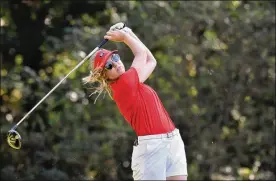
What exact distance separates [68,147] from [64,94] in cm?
60

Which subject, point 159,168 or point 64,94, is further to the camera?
point 64,94

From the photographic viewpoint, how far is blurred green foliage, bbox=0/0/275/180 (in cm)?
920

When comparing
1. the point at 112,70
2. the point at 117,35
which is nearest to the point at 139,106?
the point at 112,70

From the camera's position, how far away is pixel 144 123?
5.19 m

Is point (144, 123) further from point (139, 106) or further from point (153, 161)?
point (153, 161)

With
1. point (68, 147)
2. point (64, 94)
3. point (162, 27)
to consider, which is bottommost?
point (68, 147)

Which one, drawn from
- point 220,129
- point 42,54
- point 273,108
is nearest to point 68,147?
point 42,54

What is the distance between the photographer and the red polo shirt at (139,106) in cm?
519

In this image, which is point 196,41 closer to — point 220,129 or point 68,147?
point 220,129

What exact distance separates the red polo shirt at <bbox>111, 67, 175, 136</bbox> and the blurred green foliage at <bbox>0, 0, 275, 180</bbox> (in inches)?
154

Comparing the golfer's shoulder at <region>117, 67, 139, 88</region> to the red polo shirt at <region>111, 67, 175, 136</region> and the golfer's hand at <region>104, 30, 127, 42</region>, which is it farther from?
the golfer's hand at <region>104, 30, 127, 42</region>

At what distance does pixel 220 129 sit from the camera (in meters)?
9.65

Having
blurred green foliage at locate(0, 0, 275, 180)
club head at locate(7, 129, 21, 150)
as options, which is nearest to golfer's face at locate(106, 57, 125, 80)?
club head at locate(7, 129, 21, 150)

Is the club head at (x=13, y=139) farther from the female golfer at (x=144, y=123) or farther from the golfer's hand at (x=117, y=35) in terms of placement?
the golfer's hand at (x=117, y=35)
